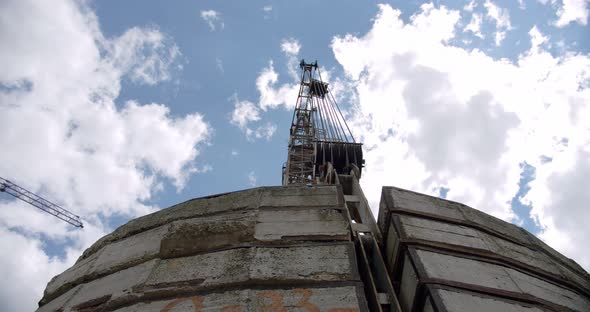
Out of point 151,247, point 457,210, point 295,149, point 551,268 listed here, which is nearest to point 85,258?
point 151,247

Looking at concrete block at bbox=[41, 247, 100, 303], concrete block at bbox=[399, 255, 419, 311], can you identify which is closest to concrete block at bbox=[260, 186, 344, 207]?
concrete block at bbox=[399, 255, 419, 311]

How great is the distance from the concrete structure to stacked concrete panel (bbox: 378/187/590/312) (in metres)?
0.01

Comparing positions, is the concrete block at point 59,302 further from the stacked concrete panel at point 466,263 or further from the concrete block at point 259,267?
the stacked concrete panel at point 466,263

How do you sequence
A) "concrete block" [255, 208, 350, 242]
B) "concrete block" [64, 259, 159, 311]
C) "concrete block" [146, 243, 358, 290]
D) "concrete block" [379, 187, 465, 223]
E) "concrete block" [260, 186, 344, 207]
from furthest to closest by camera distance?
"concrete block" [260, 186, 344, 207] → "concrete block" [379, 187, 465, 223] → "concrete block" [255, 208, 350, 242] → "concrete block" [64, 259, 159, 311] → "concrete block" [146, 243, 358, 290]

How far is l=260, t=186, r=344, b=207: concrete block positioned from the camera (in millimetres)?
4559

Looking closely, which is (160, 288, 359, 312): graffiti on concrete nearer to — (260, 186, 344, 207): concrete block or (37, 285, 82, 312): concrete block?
(260, 186, 344, 207): concrete block

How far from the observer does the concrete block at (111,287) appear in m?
3.76

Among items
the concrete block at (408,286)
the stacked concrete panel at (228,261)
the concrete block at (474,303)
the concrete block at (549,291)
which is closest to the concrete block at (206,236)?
the stacked concrete panel at (228,261)

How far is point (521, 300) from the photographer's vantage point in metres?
3.59

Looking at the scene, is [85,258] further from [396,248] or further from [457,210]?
[457,210]

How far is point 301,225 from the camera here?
13.8 ft

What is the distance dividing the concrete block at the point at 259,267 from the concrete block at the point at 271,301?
128 mm

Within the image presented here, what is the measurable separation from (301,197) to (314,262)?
1075mm

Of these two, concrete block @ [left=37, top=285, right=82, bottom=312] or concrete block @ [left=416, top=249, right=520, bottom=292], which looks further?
concrete block @ [left=37, top=285, right=82, bottom=312]
